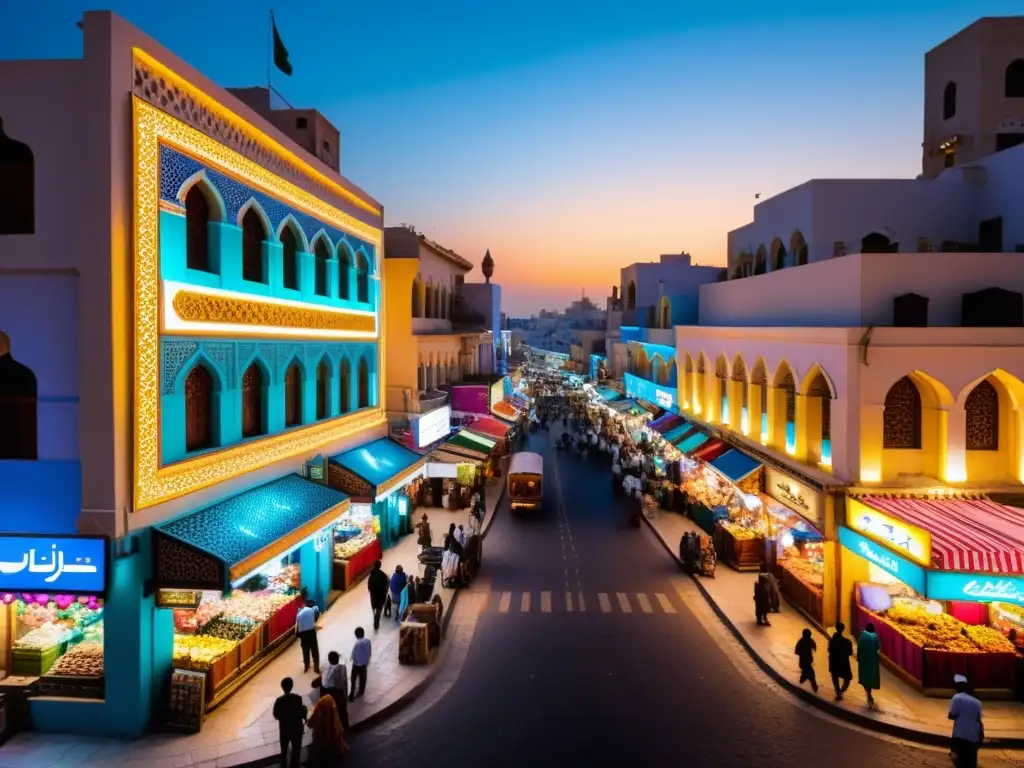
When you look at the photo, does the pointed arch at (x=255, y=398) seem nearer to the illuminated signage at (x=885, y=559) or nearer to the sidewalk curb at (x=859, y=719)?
the sidewalk curb at (x=859, y=719)

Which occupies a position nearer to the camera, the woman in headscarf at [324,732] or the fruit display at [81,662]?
the woman in headscarf at [324,732]

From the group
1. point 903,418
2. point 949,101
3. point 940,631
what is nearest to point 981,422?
point 903,418

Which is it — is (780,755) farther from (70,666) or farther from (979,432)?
(70,666)

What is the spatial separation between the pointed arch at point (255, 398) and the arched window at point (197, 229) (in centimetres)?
233

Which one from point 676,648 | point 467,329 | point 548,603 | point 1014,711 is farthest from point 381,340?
point 1014,711

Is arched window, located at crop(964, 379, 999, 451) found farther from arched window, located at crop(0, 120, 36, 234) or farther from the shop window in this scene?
arched window, located at crop(0, 120, 36, 234)

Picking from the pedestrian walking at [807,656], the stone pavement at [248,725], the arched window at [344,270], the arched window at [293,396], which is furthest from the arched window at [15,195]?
the pedestrian walking at [807,656]

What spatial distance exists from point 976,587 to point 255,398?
42.1ft

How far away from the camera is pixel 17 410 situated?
10641mm

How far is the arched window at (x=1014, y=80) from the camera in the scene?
26609 mm

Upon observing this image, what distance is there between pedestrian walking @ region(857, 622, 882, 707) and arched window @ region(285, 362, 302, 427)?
11.6m

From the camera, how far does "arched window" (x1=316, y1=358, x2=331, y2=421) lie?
693 inches

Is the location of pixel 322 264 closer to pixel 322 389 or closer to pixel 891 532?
pixel 322 389

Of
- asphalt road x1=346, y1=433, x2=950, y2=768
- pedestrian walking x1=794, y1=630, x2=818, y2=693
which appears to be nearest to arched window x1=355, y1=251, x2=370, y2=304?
asphalt road x1=346, y1=433, x2=950, y2=768
